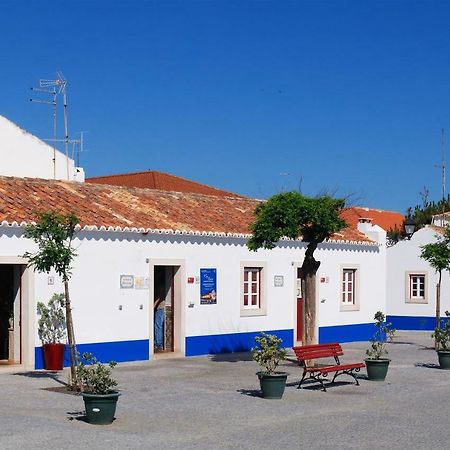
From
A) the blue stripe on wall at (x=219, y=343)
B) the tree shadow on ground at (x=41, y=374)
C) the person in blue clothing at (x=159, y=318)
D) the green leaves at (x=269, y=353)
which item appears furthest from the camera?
the blue stripe on wall at (x=219, y=343)

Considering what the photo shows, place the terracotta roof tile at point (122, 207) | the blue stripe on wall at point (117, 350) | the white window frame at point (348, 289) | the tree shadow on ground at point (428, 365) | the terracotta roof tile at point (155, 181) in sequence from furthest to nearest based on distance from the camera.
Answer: the terracotta roof tile at point (155, 181)
the white window frame at point (348, 289)
the tree shadow on ground at point (428, 365)
the terracotta roof tile at point (122, 207)
the blue stripe on wall at point (117, 350)

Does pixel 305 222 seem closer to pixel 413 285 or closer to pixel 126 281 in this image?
pixel 126 281

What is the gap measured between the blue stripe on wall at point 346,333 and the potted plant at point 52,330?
31.0ft

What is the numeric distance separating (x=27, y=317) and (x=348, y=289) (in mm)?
11903

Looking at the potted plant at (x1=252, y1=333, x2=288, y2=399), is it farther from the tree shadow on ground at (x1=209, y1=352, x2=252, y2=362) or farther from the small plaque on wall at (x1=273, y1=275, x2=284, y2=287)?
the small plaque on wall at (x1=273, y1=275, x2=284, y2=287)

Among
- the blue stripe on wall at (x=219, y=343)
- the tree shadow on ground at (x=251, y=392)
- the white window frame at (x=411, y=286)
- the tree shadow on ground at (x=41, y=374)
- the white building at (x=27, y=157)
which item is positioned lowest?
the tree shadow on ground at (x=251, y=392)

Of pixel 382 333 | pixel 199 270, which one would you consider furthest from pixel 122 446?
pixel 382 333

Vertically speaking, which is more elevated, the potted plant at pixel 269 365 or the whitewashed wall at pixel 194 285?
the whitewashed wall at pixel 194 285

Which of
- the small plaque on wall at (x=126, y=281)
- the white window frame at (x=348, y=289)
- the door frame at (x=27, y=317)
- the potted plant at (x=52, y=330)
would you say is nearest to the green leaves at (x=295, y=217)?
the small plaque on wall at (x=126, y=281)

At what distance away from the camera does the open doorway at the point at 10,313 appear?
1845 cm

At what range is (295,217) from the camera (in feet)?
62.8

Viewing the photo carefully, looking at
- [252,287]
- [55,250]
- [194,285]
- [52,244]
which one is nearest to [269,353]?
[55,250]

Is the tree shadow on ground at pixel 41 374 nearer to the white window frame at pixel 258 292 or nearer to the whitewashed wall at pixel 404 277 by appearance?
the white window frame at pixel 258 292

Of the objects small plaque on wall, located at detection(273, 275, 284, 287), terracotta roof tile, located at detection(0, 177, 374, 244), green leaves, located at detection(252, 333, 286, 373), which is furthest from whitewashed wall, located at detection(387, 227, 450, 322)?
green leaves, located at detection(252, 333, 286, 373)
